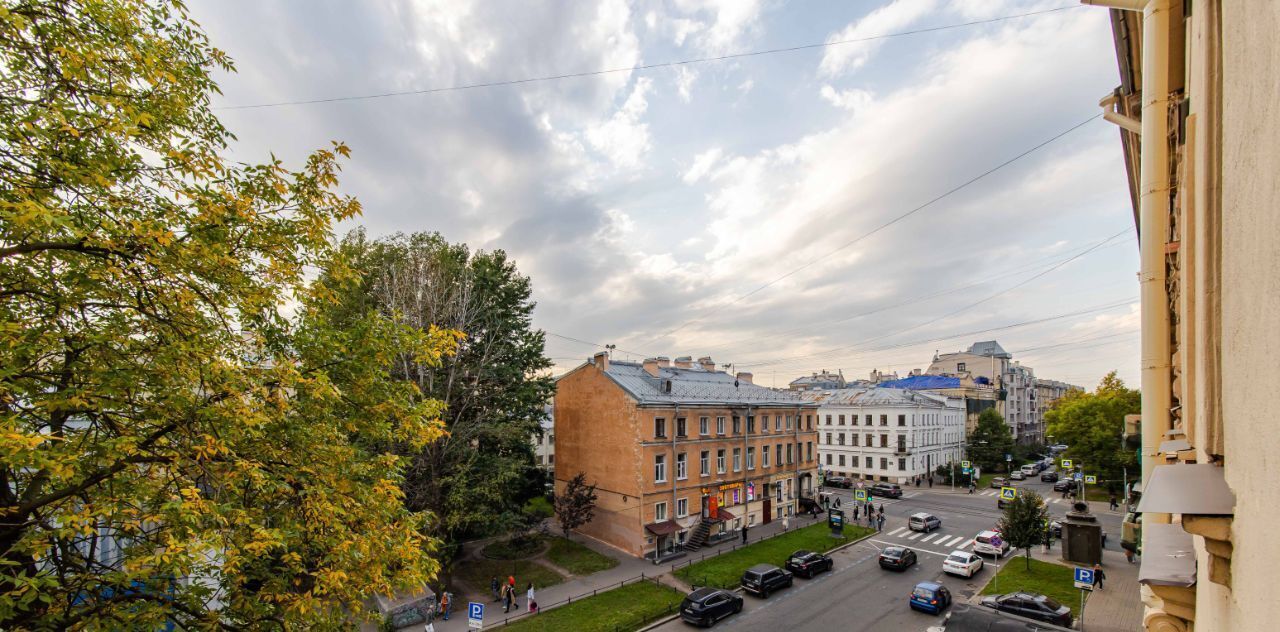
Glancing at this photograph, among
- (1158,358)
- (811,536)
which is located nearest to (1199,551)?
(1158,358)

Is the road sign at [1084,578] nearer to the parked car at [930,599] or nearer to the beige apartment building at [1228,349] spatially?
the parked car at [930,599]

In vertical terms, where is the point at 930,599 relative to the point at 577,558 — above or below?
above

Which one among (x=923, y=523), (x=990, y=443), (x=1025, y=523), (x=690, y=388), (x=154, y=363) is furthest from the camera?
(x=990, y=443)

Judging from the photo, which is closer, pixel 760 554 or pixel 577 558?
pixel 577 558

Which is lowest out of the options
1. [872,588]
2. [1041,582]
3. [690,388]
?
[872,588]

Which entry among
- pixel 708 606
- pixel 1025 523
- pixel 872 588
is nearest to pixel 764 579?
pixel 708 606

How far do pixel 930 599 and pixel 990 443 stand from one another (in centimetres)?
4860

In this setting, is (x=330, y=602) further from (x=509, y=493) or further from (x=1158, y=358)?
(x=509, y=493)

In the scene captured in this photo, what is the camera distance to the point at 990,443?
60312mm

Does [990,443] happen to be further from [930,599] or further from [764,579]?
[764,579]

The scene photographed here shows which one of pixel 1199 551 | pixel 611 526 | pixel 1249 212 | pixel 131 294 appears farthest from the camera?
pixel 611 526

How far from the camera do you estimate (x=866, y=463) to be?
181ft

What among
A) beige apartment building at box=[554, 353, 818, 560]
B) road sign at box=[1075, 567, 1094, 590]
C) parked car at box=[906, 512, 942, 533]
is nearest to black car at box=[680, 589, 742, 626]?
beige apartment building at box=[554, 353, 818, 560]

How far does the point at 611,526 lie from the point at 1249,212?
3063cm
